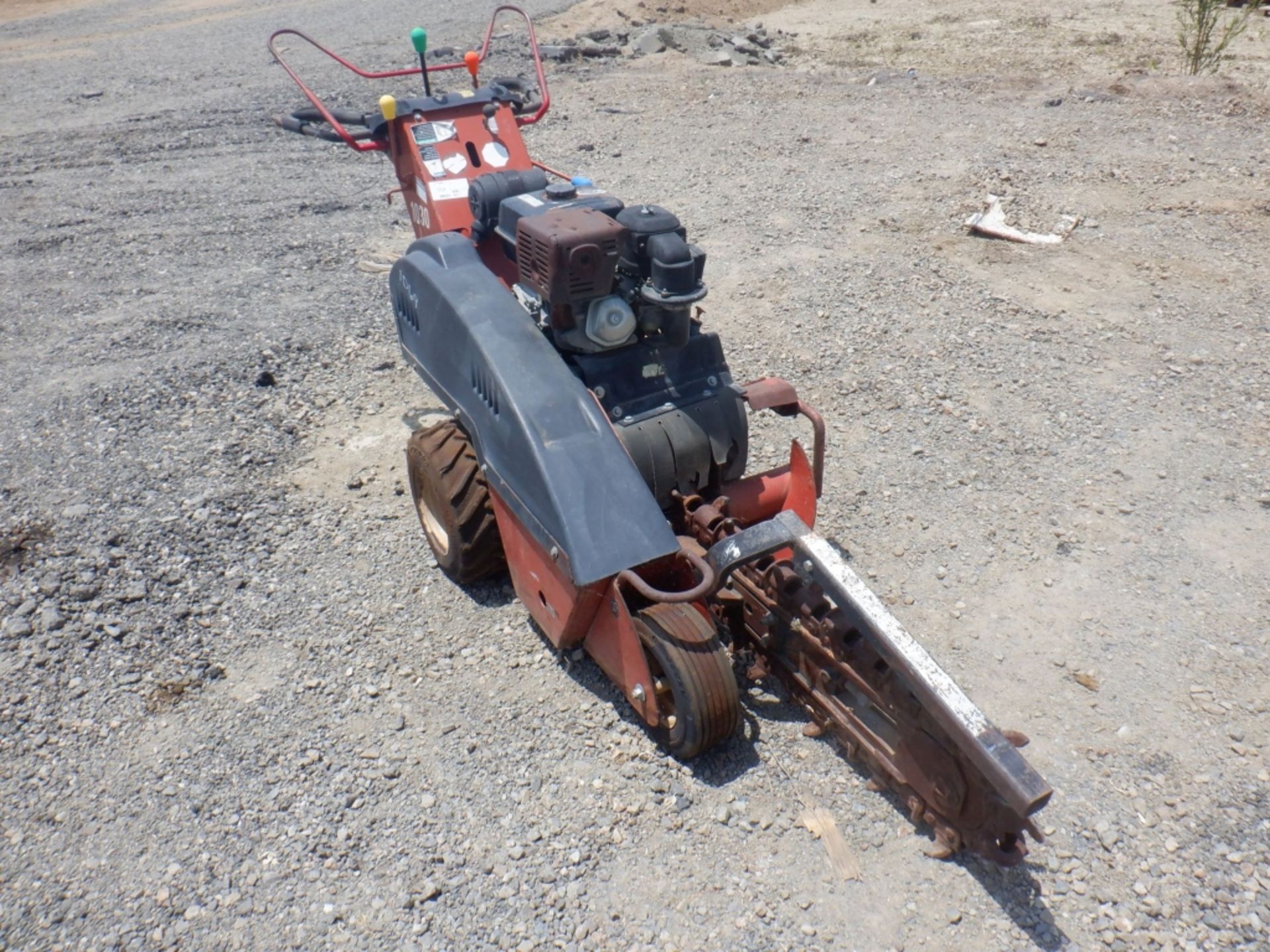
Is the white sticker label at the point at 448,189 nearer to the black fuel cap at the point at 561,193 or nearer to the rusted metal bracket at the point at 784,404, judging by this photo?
the black fuel cap at the point at 561,193

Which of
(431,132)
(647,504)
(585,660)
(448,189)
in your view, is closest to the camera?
(647,504)

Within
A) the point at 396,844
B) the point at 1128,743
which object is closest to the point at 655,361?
the point at 396,844

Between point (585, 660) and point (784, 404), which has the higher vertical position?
point (784, 404)

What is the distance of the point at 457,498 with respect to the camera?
139 inches

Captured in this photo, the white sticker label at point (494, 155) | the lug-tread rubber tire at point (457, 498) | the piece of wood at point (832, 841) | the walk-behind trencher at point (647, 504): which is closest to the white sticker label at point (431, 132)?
the white sticker label at point (494, 155)

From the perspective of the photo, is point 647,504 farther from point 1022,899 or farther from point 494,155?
point 494,155

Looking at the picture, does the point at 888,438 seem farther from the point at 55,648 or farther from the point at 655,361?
the point at 55,648

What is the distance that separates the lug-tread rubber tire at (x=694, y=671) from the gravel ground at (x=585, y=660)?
0.23m

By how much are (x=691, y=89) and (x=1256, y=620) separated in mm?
8493

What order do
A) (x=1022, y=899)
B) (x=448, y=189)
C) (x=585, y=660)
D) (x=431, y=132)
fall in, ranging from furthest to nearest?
1. (x=431, y=132)
2. (x=448, y=189)
3. (x=585, y=660)
4. (x=1022, y=899)

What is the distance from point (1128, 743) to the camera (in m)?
3.22

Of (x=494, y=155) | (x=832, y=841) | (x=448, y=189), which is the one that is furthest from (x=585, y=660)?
(x=494, y=155)

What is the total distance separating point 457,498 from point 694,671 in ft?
3.79

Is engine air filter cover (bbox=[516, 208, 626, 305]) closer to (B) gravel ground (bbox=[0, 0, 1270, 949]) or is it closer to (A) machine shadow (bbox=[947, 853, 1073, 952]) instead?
(B) gravel ground (bbox=[0, 0, 1270, 949])
